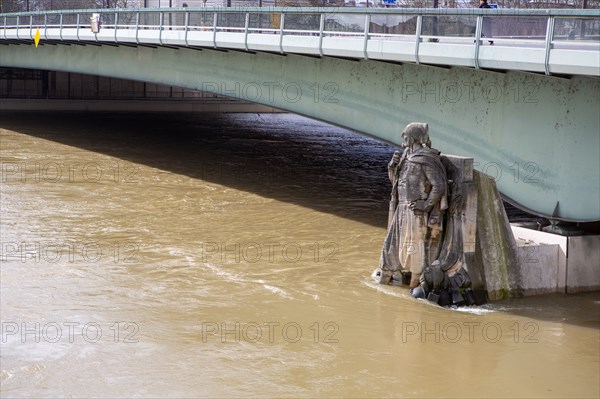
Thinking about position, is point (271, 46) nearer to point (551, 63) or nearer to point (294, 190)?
point (294, 190)

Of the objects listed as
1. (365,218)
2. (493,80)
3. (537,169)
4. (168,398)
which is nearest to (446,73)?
(493,80)

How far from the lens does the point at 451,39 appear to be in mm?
15695

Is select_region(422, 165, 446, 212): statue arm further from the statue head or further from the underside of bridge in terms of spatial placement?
the underside of bridge

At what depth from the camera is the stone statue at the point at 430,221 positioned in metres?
13.3

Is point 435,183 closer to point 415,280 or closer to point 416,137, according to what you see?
point 416,137

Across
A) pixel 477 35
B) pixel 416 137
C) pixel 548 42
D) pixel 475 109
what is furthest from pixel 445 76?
pixel 416 137

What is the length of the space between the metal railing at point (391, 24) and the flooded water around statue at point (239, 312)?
3762 mm

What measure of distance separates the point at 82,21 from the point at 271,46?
37.5ft

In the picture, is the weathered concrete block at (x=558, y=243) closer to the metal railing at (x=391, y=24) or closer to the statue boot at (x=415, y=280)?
the statue boot at (x=415, y=280)

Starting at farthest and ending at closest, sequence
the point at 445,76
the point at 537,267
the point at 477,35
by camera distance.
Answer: the point at 445,76 → the point at 477,35 → the point at 537,267

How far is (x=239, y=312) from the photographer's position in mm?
12648

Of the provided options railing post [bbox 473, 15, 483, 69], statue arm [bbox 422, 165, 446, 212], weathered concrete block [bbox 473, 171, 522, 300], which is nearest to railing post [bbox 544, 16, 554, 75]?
railing post [bbox 473, 15, 483, 69]

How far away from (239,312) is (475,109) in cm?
618

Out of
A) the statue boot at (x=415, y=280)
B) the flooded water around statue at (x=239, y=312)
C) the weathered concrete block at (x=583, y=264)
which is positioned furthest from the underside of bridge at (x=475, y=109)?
the statue boot at (x=415, y=280)
